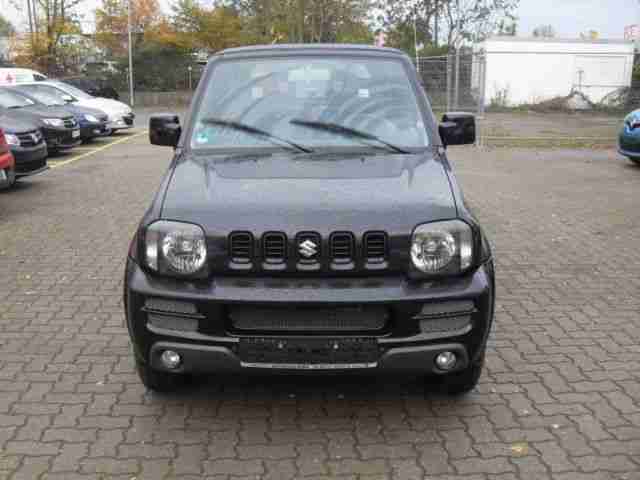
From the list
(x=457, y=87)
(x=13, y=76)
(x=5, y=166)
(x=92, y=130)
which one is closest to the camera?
Result: (x=5, y=166)

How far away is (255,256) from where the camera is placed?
3.52 metres

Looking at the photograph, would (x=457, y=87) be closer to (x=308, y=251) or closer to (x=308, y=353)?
(x=308, y=251)

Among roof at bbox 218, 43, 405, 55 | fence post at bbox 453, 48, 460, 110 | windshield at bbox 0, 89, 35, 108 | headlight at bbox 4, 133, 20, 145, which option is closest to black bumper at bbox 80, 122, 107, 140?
windshield at bbox 0, 89, 35, 108

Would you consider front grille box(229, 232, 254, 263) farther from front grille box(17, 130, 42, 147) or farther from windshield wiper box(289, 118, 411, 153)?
front grille box(17, 130, 42, 147)

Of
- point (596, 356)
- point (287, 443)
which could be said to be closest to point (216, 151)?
point (287, 443)

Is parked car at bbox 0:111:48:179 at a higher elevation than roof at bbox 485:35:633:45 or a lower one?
lower

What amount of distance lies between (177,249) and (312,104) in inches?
65.1

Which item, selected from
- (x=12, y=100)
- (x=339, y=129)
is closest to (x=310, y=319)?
(x=339, y=129)

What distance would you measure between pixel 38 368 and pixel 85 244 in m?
3.43

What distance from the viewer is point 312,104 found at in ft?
15.7

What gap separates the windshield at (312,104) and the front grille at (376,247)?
3.68ft

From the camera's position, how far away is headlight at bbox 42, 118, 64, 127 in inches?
588

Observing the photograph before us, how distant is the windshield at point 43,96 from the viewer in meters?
17.2

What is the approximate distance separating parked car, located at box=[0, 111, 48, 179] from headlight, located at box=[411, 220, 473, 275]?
29.3ft
